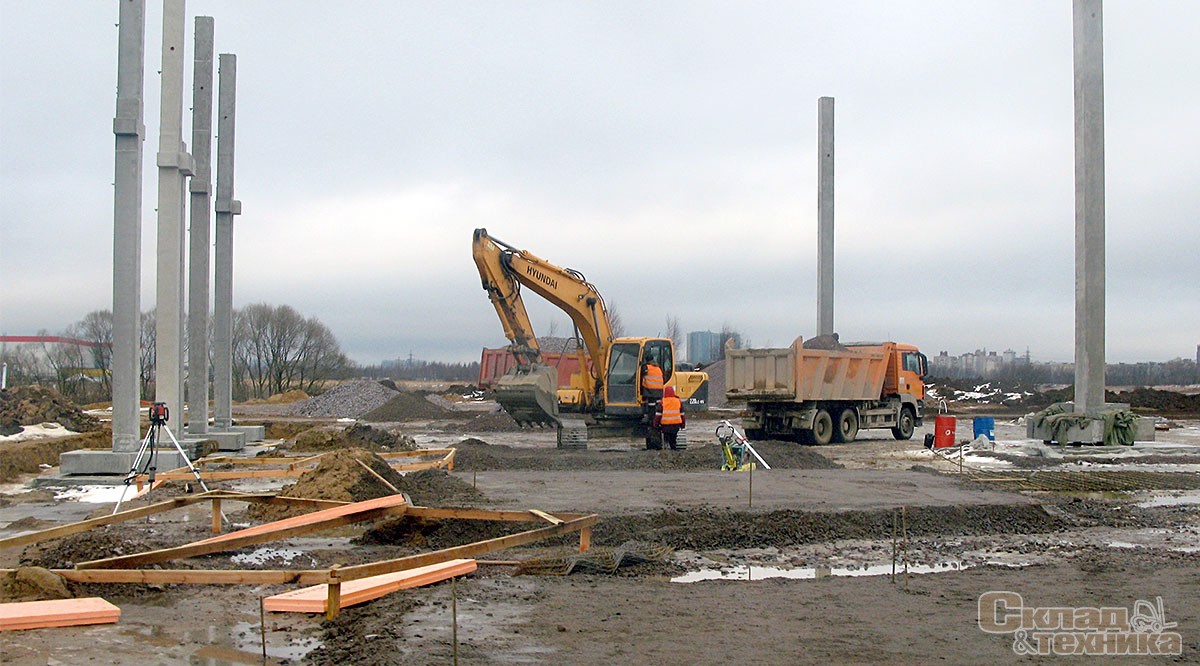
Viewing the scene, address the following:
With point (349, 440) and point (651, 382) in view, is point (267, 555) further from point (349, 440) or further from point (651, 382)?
point (651, 382)

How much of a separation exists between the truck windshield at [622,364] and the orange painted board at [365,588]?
15387 millimetres

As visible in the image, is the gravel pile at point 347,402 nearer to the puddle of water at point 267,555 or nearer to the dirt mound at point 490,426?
the dirt mound at point 490,426

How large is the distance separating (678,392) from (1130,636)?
19.6m

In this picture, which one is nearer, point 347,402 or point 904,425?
point 904,425

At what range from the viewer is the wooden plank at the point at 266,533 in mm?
8406

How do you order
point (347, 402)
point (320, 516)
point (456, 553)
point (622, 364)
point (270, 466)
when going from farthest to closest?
point (347, 402) < point (622, 364) < point (270, 466) < point (320, 516) < point (456, 553)

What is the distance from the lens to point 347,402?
48.7 metres

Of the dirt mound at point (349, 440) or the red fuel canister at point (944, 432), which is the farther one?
the red fuel canister at point (944, 432)

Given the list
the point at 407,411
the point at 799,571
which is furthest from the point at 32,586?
the point at 407,411

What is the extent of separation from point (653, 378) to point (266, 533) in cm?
1481

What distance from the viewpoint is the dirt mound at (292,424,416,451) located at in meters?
23.3

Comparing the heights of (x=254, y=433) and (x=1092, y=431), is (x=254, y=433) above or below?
below

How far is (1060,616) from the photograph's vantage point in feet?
25.2

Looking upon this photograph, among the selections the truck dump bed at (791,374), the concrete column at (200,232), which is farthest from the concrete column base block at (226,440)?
the truck dump bed at (791,374)
